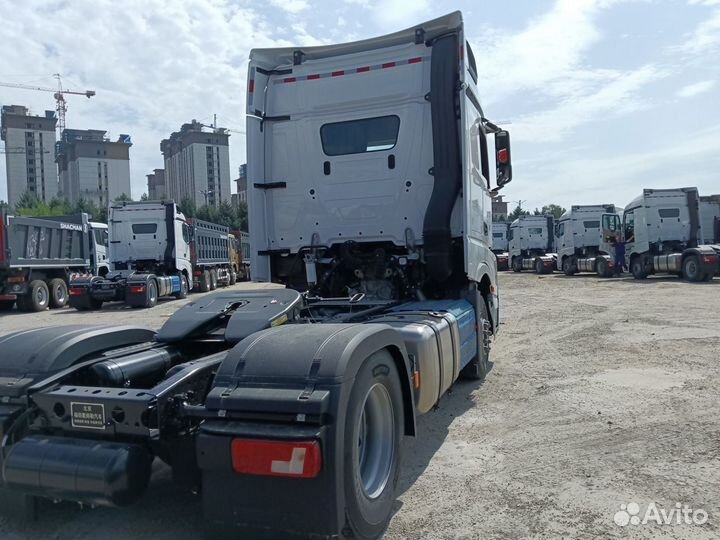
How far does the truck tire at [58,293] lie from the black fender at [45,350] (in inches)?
708

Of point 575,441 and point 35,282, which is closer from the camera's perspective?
point 575,441

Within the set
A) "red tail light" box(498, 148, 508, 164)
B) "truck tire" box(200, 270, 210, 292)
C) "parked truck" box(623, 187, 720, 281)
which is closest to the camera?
"red tail light" box(498, 148, 508, 164)

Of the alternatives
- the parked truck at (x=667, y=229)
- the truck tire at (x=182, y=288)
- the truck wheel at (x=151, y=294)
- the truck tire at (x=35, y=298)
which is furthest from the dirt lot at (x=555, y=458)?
the truck tire at (x=35, y=298)

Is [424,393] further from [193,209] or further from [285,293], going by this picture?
[193,209]

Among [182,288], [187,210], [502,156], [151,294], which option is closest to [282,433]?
[502,156]

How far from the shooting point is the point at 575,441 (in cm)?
458

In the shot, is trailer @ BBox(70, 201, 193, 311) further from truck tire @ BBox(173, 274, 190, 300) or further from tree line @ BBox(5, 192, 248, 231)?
tree line @ BBox(5, 192, 248, 231)

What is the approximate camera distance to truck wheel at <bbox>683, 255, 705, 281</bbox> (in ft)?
68.7

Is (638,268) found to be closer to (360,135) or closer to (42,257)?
(360,135)

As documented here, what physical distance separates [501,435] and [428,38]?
12.9ft

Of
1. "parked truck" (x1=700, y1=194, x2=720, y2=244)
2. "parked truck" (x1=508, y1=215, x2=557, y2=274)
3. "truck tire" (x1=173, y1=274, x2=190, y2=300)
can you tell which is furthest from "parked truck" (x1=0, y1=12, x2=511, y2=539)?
"parked truck" (x1=700, y1=194, x2=720, y2=244)

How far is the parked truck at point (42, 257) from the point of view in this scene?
17859mm

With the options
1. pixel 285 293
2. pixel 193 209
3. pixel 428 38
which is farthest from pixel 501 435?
pixel 193 209

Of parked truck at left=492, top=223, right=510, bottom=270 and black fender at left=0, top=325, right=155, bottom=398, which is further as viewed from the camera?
parked truck at left=492, top=223, right=510, bottom=270
